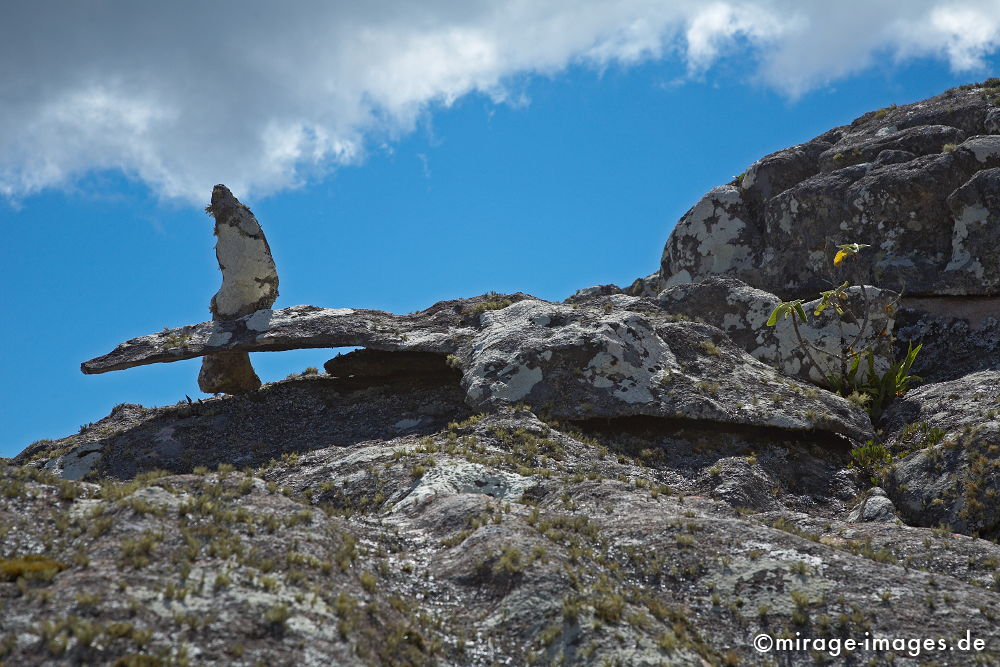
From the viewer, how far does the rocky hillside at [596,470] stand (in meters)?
7.71

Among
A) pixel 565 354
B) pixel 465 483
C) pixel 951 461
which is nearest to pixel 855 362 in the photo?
pixel 951 461

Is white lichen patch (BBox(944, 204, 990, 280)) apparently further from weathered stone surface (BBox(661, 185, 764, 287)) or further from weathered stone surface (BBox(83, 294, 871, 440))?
weathered stone surface (BBox(83, 294, 871, 440))

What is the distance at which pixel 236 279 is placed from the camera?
62.6 feet

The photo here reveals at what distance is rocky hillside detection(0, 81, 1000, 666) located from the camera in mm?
7711

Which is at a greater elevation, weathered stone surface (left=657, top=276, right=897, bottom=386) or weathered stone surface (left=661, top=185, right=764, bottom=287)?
weathered stone surface (left=661, top=185, right=764, bottom=287)

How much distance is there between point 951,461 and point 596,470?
5.31 metres

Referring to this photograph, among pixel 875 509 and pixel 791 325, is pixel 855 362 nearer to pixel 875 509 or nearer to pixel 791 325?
pixel 791 325

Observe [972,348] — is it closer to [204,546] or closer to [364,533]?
[364,533]

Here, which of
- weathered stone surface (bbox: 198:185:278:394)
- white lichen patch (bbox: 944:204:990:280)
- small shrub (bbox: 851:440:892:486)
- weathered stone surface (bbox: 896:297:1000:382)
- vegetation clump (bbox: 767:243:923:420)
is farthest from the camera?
white lichen patch (bbox: 944:204:990:280)

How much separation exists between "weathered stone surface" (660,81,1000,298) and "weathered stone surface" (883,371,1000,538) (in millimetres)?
4357

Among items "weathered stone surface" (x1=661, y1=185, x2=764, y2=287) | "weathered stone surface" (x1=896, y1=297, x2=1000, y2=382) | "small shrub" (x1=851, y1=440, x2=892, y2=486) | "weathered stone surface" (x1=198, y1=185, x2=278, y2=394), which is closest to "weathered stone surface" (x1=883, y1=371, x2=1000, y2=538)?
"small shrub" (x1=851, y1=440, x2=892, y2=486)

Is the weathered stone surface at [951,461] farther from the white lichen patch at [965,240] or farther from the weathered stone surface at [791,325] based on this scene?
the white lichen patch at [965,240]

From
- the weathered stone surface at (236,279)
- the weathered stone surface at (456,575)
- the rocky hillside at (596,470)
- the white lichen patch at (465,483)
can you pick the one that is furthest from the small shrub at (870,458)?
the weathered stone surface at (236,279)

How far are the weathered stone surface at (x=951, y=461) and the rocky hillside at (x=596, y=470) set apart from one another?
0.05 m
